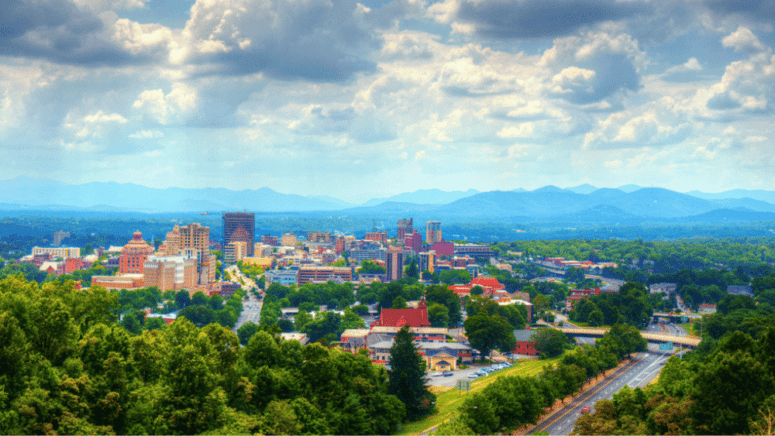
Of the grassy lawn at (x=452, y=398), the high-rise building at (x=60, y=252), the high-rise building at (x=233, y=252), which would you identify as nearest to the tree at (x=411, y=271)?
the high-rise building at (x=233, y=252)

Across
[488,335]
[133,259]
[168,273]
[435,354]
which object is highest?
[133,259]

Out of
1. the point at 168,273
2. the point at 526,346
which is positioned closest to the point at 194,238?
the point at 168,273

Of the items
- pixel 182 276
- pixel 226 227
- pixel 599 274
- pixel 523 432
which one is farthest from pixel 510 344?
pixel 226 227

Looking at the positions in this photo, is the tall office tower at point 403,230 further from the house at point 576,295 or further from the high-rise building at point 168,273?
the house at point 576,295

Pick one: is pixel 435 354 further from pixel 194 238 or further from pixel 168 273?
pixel 194 238

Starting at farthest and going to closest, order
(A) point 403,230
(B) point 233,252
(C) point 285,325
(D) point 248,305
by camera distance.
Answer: (A) point 403,230
(B) point 233,252
(D) point 248,305
(C) point 285,325

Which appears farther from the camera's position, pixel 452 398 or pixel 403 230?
pixel 403 230

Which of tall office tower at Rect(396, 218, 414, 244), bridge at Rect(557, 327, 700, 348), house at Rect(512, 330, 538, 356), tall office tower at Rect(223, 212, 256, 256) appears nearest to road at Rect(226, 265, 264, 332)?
tall office tower at Rect(223, 212, 256, 256)
